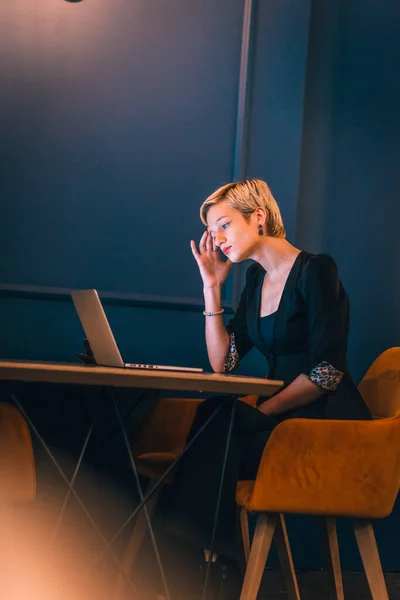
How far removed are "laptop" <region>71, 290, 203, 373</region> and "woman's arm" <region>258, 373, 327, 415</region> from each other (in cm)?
26

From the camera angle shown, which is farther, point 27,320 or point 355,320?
point 355,320

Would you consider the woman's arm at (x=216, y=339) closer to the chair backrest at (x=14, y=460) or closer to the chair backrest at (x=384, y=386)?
the chair backrest at (x=384, y=386)

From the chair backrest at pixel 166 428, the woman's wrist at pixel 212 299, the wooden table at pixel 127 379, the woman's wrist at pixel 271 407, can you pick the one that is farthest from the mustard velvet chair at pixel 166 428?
the wooden table at pixel 127 379

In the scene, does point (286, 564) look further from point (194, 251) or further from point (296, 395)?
point (194, 251)

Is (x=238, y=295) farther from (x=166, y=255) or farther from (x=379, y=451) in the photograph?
(x=379, y=451)

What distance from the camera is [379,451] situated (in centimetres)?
187

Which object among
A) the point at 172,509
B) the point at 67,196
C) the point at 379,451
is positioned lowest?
the point at 172,509

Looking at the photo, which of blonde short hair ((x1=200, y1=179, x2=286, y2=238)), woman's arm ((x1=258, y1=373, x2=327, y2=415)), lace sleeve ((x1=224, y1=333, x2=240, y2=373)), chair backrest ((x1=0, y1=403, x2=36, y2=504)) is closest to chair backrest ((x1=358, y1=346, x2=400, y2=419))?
woman's arm ((x1=258, y1=373, x2=327, y2=415))

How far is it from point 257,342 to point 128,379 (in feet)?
3.12

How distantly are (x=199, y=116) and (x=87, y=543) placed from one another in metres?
1.74

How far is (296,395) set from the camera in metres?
2.08

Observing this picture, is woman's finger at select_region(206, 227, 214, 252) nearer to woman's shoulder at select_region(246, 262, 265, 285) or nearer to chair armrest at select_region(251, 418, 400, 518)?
woman's shoulder at select_region(246, 262, 265, 285)

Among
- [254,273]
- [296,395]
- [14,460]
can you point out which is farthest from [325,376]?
[14,460]

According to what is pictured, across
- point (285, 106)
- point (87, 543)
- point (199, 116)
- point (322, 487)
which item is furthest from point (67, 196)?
point (322, 487)
